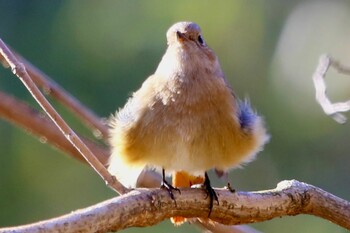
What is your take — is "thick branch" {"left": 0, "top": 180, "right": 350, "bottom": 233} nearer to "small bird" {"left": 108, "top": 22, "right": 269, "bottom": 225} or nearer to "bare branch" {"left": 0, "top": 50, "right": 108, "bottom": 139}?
"small bird" {"left": 108, "top": 22, "right": 269, "bottom": 225}

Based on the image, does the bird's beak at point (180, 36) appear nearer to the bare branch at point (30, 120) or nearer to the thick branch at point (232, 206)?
the bare branch at point (30, 120)

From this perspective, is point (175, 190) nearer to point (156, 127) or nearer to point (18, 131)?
point (156, 127)

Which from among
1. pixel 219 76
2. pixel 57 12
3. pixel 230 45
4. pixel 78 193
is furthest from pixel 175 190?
pixel 230 45

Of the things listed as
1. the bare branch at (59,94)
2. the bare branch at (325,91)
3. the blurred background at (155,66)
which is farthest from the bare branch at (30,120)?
the blurred background at (155,66)

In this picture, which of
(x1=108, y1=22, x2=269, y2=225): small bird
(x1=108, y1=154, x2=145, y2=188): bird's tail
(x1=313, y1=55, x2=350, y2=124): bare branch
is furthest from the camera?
(x1=108, y1=154, x2=145, y2=188): bird's tail

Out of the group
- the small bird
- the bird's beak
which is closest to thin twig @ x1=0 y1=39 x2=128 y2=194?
the small bird

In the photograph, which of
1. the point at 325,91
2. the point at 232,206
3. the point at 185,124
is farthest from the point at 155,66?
the point at 232,206

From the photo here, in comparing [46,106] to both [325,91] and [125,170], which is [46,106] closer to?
[125,170]
